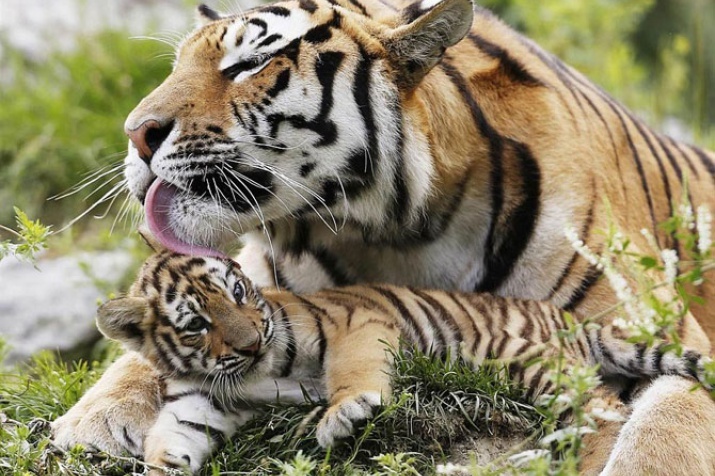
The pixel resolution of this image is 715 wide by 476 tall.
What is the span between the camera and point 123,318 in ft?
10.7

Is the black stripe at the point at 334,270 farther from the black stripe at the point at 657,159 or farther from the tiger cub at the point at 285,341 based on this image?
the black stripe at the point at 657,159

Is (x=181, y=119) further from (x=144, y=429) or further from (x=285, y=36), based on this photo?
(x=144, y=429)

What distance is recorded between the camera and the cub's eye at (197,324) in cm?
325

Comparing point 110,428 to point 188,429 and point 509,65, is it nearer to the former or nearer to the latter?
point 188,429

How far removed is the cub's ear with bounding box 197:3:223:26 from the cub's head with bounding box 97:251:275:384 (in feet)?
3.08

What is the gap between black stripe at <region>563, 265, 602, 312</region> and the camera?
3.60 m

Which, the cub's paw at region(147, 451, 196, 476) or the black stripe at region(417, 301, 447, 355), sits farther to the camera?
the black stripe at region(417, 301, 447, 355)

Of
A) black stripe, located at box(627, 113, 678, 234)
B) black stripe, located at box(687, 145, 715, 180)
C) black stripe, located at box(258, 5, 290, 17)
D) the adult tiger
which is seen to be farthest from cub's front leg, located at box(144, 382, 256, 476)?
black stripe, located at box(687, 145, 715, 180)

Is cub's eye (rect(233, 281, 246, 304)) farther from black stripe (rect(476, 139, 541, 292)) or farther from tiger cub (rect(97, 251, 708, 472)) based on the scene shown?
black stripe (rect(476, 139, 541, 292))

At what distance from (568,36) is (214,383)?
16.8ft

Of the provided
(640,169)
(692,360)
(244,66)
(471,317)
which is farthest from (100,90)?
(692,360)

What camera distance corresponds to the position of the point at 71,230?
21.7 ft

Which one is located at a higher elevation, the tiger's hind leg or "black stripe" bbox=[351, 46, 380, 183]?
"black stripe" bbox=[351, 46, 380, 183]

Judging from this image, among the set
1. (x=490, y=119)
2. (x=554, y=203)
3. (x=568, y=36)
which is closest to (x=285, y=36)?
(x=490, y=119)
